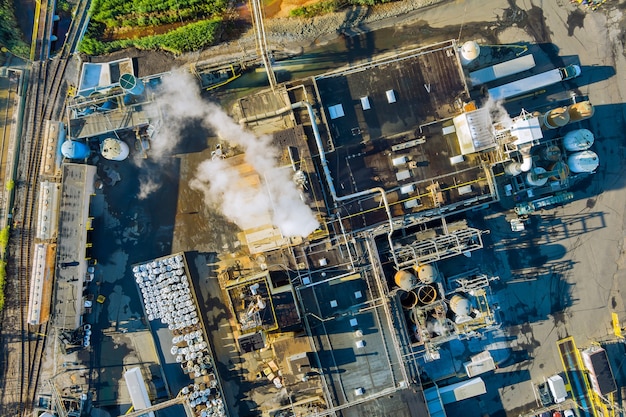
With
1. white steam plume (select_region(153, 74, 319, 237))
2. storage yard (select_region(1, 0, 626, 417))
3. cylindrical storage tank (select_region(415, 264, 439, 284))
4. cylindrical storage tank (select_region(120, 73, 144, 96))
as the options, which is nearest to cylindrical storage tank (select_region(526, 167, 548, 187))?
storage yard (select_region(1, 0, 626, 417))

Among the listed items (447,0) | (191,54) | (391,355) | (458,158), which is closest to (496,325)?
(391,355)

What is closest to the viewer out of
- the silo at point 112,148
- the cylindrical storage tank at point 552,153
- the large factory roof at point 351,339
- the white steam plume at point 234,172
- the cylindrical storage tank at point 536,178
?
the white steam plume at point 234,172

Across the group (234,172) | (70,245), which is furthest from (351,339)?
(70,245)

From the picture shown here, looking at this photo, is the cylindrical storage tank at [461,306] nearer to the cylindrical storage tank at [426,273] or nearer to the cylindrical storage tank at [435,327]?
the cylindrical storage tank at [435,327]

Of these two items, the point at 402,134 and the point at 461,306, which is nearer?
the point at 461,306

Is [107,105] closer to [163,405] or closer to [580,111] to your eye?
[163,405]

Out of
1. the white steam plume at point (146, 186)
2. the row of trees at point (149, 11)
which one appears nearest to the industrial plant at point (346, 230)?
the white steam plume at point (146, 186)
